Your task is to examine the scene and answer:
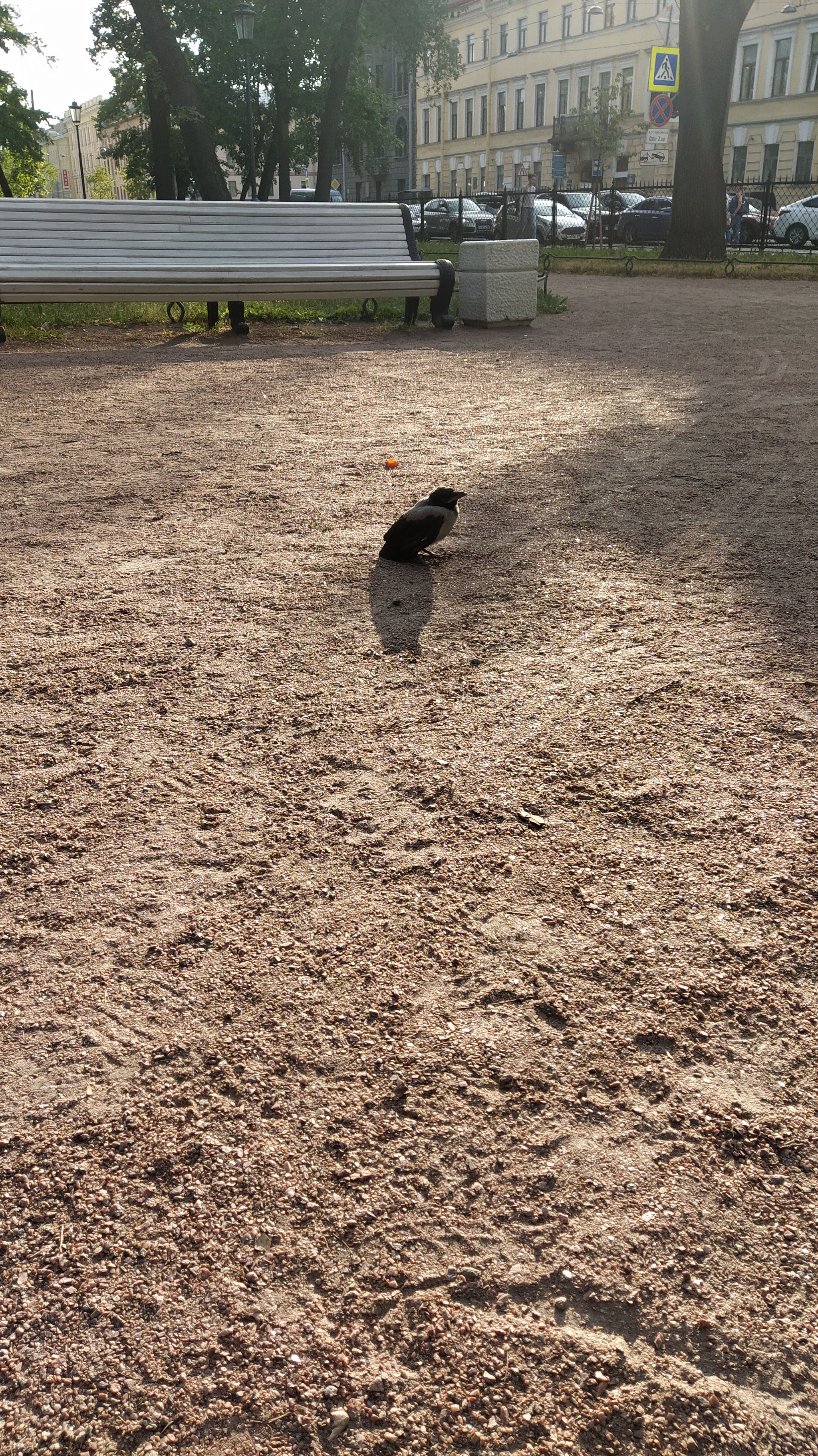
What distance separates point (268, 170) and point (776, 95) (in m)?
25.5

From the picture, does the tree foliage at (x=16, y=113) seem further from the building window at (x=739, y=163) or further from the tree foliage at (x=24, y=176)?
the building window at (x=739, y=163)

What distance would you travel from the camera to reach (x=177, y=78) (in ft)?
50.9

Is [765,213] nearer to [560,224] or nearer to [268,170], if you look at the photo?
[560,224]

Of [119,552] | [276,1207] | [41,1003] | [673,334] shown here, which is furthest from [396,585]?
[673,334]

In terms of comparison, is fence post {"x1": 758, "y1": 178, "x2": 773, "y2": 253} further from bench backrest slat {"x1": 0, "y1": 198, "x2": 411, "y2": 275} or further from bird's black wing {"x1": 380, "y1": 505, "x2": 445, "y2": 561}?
bird's black wing {"x1": 380, "y1": 505, "x2": 445, "y2": 561}

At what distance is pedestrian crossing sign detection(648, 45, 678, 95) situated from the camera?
63.0 feet

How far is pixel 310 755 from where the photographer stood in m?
2.66

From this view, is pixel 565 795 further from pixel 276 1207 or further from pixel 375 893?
pixel 276 1207

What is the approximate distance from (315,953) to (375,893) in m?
0.22

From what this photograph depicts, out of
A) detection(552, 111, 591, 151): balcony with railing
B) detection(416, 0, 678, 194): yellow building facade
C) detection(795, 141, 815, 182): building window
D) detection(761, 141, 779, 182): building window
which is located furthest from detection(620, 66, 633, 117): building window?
detection(795, 141, 815, 182): building window

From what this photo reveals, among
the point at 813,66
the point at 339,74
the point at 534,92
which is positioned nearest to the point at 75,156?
the point at 534,92

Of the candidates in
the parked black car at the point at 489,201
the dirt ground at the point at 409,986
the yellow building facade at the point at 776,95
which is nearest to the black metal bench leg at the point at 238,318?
the dirt ground at the point at 409,986

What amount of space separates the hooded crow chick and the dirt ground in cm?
10

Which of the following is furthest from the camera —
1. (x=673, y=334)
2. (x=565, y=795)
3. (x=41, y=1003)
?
(x=673, y=334)
